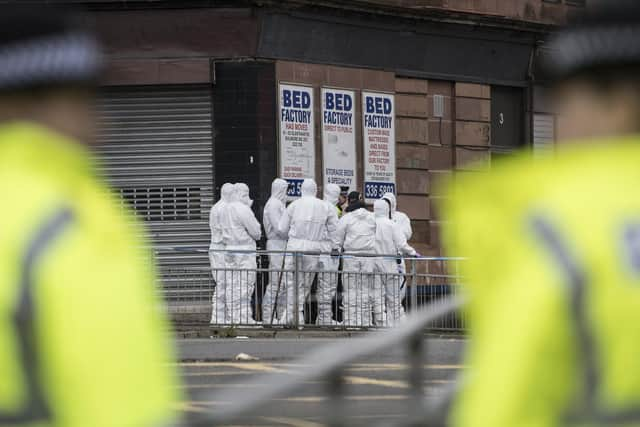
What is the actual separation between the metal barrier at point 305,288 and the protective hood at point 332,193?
2377mm

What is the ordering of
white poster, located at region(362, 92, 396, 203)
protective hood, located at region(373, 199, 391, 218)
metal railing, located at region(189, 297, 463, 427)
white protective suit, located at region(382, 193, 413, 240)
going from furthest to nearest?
1. white poster, located at region(362, 92, 396, 203)
2. white protective suit, located at region(382, 193, 413, 240)
3. protective hood, located at region(373, 199, 391, 218)
4. metal railing, located at region(189, 297, 463, 427)

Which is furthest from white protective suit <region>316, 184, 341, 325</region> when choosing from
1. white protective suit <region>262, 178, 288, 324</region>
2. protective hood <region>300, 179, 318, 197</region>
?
protective hood <region>300, 179, 318, 197</region>

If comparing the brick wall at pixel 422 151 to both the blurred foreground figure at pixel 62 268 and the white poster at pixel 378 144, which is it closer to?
the white poster at pixel 378 144

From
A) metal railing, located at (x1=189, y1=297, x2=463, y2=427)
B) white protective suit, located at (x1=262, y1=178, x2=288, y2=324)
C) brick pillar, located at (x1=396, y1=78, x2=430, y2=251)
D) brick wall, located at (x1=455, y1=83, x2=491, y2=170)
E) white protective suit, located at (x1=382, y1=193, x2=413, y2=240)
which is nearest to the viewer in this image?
metal railing, located at (x1=189, y1=297, x2=463, y2=427)

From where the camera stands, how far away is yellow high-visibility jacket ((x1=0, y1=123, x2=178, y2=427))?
223cm

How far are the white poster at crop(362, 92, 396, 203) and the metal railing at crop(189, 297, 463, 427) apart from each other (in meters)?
22.9

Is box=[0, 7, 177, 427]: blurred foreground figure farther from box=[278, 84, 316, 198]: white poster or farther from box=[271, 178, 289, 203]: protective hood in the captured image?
box=[278, 84, 316, 198]: white poster

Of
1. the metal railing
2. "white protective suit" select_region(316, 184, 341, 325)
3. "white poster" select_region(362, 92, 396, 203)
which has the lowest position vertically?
"white protective suit" select_region(316, 184, 341, 325)

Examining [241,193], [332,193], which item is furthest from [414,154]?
[241,193]

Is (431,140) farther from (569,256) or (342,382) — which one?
(569,256)

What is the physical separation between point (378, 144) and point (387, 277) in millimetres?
6213

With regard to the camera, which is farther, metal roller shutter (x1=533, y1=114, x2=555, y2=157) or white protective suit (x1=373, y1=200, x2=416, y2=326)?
metal roller shutter (x1=533, y1=114, x2=555, y2=157)

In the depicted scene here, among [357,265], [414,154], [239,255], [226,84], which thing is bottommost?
[357,265]

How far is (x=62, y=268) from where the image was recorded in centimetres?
225
